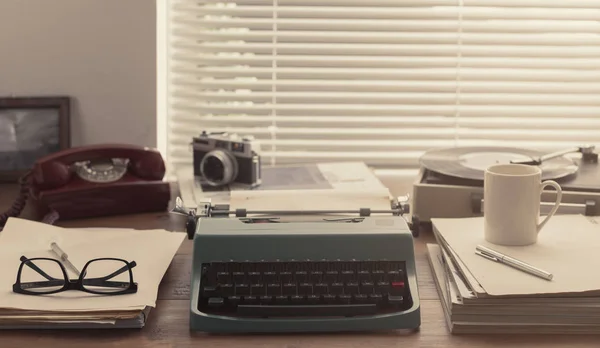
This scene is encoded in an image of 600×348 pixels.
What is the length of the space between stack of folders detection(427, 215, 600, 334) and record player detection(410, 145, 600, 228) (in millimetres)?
223

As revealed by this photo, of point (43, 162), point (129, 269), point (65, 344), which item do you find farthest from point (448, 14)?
point (65, 344)

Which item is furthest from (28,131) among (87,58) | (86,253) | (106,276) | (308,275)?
(308,275)

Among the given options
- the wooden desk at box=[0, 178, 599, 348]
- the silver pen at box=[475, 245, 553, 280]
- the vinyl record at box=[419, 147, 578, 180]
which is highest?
the vinyl record at box=[419, 147, 578, 180]

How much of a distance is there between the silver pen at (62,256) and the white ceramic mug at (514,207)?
2.03 feet

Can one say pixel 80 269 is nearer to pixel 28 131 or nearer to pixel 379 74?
pixel 28 131

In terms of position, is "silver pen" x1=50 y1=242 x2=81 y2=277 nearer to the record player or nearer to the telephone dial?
the telephone dial

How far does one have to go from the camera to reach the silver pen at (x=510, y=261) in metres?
1.18

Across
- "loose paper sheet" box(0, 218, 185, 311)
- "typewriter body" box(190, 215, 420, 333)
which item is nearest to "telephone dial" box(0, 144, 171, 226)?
"loose paper sheet" box(0, 218, 185, 311)

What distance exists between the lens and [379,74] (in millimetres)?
2018

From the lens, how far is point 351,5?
2.00m

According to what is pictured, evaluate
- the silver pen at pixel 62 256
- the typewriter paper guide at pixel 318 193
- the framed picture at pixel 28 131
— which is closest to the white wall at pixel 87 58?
the framed picture at pixel 28 131

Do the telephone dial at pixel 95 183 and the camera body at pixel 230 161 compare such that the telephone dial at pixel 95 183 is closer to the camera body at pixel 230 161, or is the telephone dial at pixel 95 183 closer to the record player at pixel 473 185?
the camera body at pixel 230 161

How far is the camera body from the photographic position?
169cm

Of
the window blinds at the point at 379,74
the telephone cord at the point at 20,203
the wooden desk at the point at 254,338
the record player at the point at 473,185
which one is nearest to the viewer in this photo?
the wooden desk at the point at 254,338
